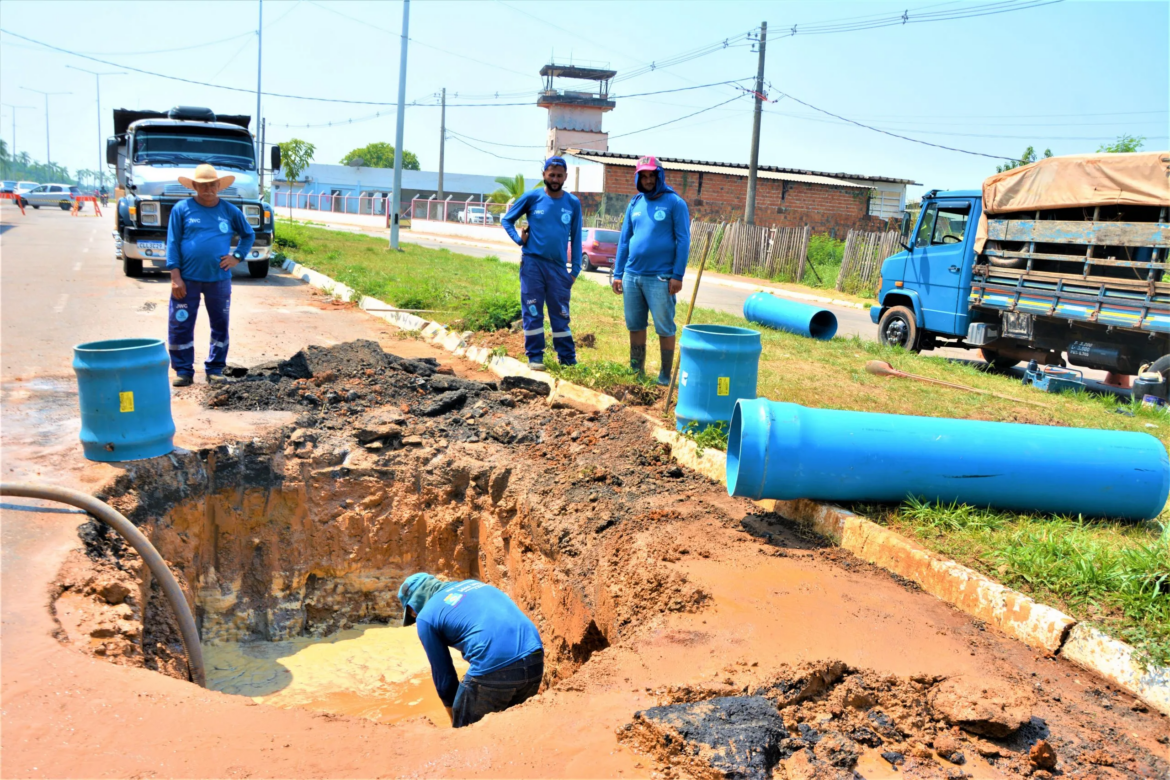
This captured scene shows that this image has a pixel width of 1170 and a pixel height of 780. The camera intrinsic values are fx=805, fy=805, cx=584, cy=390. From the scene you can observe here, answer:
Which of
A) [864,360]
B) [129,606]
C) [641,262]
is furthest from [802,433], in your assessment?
[864,360]

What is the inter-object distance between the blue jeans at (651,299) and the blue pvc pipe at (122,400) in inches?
145

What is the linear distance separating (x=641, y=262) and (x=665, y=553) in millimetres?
3218

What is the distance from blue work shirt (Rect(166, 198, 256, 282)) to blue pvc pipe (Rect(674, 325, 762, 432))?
4465 millimetres

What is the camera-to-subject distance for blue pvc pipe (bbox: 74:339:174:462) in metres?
5.23

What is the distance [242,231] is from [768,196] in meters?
28.7

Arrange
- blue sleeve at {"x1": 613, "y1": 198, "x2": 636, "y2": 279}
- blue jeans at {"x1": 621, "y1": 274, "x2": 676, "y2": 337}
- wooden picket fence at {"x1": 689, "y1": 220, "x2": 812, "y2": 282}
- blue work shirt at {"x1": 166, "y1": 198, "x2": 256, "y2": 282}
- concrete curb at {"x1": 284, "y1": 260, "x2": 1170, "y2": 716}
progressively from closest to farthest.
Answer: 1. concrete curb at {"x1": 284, "y1": 260, "x2": 1170, "y2": 716}
2. blue jeans at {"x1": 621, "y1": 274, "x2": 676, "y2": 337}
3. blue sleeve at {"x1": 613, "y1": 198, "x2": 636, "y2": 279}
4. blue work shirt at {"x1": 166, "y1": 198, "x2": 256, "y2": 282}
5. wooden picket fence at {"x1": 689, "y1": 220, "x2": 812, "y2": 282}

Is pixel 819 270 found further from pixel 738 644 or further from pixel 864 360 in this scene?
pixel 738 644

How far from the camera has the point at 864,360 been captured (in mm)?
10617

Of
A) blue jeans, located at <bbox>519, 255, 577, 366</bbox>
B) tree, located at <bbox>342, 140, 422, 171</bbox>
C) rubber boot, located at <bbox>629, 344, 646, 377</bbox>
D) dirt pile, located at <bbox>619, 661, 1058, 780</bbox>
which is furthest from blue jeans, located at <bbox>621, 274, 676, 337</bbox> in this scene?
tree, located at <bbox>342, 140, 422, 171</bbox>

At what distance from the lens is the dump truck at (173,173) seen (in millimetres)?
Result: 14000

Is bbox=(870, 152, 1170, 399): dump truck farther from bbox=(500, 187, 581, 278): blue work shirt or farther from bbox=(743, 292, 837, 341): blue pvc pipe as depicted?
bbox=(500, 187, 581, 278): blue work shirt

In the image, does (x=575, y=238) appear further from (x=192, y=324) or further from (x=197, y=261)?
(x=192, y=324)

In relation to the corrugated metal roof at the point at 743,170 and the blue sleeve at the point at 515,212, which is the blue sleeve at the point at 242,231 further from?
the corrugated metal roof at the point at 743,170

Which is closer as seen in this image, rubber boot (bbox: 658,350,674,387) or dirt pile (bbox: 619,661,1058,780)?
dirt pile (bbox: 619,661,1058,780)
